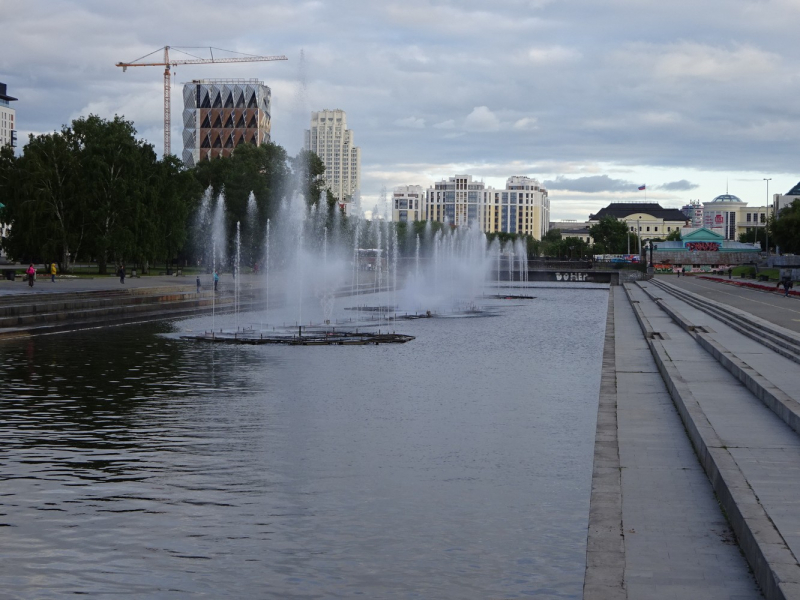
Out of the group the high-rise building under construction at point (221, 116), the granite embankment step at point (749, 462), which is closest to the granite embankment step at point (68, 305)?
the granite embankment step at point (749, 462)

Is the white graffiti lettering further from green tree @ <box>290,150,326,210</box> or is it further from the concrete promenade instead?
the concrete promenade

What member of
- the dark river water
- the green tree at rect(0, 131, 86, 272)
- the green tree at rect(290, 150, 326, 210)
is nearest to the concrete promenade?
the dark river water

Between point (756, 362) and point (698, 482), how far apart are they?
10.3 metres

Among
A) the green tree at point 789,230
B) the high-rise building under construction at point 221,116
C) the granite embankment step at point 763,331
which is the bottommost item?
the granite embankment step at point 763,331

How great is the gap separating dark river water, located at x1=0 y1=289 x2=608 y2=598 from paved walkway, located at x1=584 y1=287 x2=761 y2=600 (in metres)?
0.46

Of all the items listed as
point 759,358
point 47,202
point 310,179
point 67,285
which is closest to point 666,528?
point 759,358

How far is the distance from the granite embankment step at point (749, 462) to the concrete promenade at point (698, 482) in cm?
1

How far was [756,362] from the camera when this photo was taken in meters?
19.6

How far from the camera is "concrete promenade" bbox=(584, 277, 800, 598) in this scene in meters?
7.01

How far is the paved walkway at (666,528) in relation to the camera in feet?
22.6

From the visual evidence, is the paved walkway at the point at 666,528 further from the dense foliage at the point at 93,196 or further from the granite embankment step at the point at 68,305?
the dense foliage at the point at 93,196

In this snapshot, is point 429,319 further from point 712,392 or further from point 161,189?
point 161,189

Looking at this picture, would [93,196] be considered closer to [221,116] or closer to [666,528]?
[666,528]

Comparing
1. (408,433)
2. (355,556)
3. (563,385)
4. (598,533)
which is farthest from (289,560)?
(563,385)
